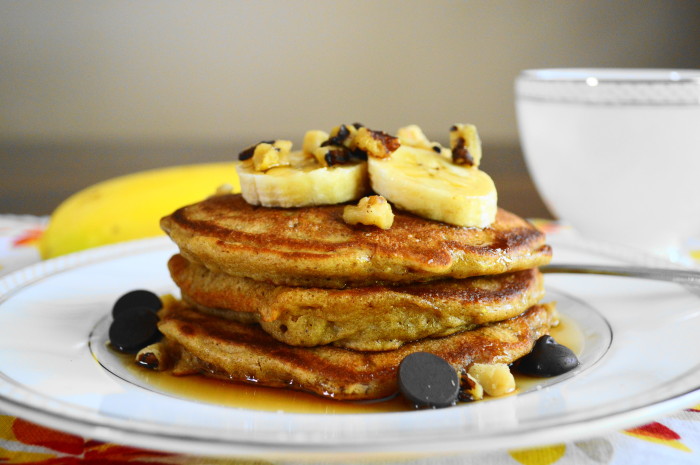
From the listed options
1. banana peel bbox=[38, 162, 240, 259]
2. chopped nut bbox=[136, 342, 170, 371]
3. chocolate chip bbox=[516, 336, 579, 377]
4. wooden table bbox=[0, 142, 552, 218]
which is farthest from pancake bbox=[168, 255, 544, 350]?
wooden table bbox=[0, 142, 552, 218]

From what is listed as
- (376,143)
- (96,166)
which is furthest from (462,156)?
(96,166)

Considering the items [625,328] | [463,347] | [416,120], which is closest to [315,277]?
[463,347]

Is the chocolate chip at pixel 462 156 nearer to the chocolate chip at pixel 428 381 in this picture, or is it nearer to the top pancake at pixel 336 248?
the top pancake at pixel 336 248

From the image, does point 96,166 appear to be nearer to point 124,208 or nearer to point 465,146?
point 124,208

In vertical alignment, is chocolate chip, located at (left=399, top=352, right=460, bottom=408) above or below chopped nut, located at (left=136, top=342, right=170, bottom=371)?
above

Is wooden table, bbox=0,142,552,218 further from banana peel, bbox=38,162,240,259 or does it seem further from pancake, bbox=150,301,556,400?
pancake, bbox=150,301,556,400

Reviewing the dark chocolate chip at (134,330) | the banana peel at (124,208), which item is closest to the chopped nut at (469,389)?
the dark chocolate chip at (134,330)
